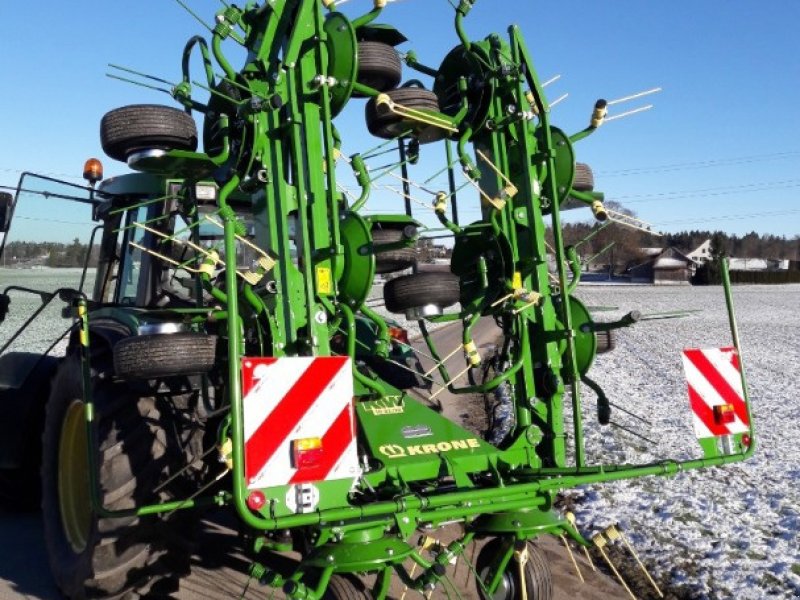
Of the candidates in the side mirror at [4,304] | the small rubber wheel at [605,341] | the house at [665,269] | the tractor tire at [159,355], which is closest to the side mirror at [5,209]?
the side mirror at [4,304]

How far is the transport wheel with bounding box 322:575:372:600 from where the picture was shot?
3.02 m

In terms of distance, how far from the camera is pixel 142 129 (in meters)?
3.49

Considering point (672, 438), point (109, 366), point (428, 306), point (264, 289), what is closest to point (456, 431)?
point (428, 306)

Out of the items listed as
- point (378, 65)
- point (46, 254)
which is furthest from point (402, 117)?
point (46, 254)

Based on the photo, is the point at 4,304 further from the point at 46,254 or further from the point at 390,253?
the point at 390,253

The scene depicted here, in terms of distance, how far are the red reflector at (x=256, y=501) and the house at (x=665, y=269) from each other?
226ft

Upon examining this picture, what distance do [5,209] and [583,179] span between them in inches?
134

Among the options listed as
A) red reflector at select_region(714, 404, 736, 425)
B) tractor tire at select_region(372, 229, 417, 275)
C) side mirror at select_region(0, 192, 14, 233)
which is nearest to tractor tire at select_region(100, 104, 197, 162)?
tractor tire at select_region(372, 229, 417, 275)

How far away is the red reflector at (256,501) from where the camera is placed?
110 inches

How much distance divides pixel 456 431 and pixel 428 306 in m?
0.66

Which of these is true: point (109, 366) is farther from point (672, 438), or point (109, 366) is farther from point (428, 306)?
point (672, 438)

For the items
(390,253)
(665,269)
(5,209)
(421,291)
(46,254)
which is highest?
(665,269)

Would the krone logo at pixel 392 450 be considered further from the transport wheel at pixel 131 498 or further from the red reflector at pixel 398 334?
the red reflector at pixel 398 334

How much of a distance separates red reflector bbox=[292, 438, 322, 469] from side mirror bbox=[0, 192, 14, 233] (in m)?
2.86
